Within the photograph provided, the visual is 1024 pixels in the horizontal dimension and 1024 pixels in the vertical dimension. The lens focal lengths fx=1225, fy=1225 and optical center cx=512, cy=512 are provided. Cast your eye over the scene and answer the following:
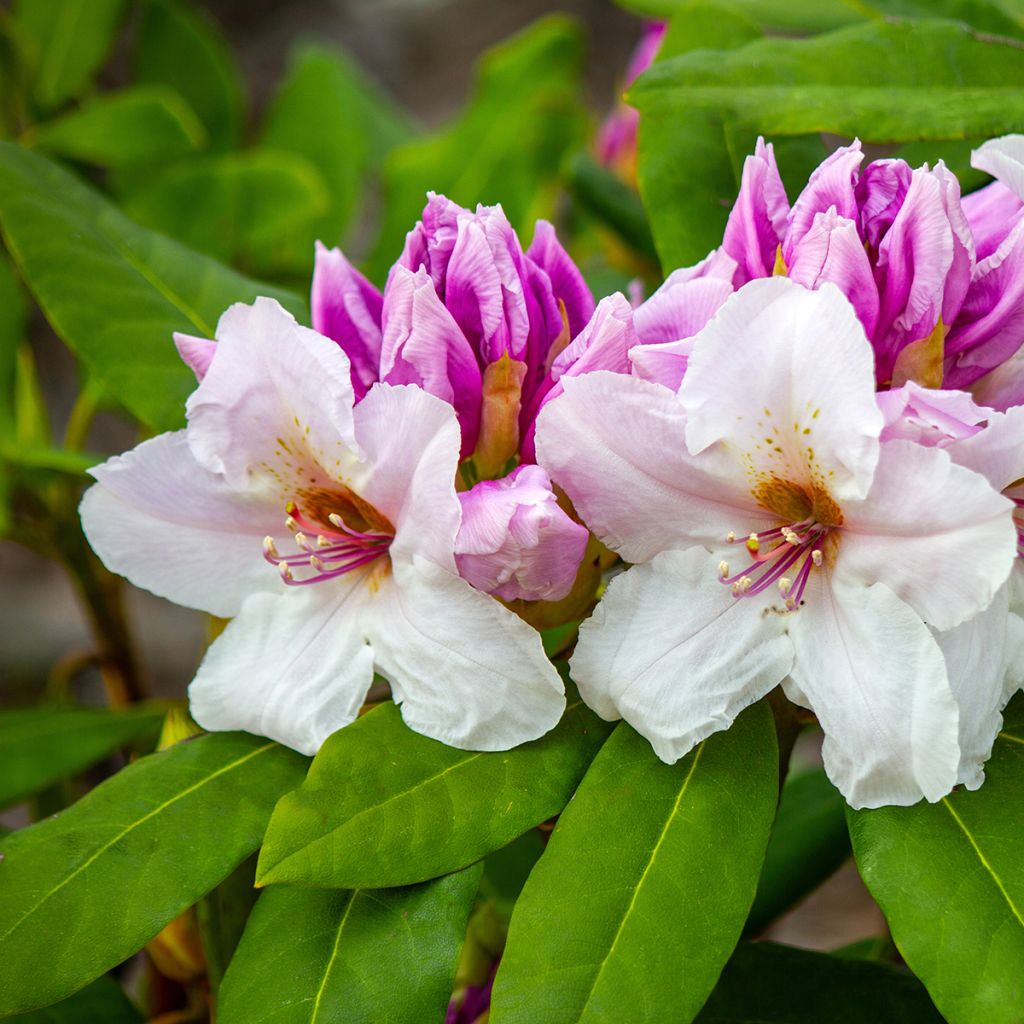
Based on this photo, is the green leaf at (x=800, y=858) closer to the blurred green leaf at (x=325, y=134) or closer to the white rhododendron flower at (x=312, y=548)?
the white rhododendron flower at (x=312, y=548)

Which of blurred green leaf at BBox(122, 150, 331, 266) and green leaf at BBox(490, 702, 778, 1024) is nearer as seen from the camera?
green leaf at BBox(490, 702, 778, 1024)

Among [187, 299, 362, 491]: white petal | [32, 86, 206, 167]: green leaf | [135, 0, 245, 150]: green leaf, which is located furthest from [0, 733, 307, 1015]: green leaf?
[135, 0, 245, 150]: green leaf

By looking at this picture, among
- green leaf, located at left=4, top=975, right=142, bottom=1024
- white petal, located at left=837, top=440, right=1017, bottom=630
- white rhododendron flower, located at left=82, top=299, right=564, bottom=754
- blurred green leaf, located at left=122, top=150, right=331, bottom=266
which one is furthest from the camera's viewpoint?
blurred green leaf, located at left=122, top=150, right=331, bottom=266

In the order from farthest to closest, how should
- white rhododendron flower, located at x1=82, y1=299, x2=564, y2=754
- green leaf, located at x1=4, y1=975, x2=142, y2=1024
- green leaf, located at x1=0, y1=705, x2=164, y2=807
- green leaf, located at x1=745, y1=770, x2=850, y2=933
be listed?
green leaf, located at x1=0, y1=705, x2=164, y2=807 < green leaf, located at x1=745, y1=770, x2=850, y2=933 < green leaf, located at x1=4, y1=975, x2=142, y2=1024 < white rhododendron flower, located at x1=82, y1=299, x2=564, y2=754

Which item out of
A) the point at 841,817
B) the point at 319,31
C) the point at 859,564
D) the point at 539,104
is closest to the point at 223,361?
the point at 859,564

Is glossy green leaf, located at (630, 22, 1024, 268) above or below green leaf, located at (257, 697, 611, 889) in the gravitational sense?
above

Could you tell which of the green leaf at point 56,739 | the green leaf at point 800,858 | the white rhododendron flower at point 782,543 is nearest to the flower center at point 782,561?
the white rhododendron flower at point 782,543

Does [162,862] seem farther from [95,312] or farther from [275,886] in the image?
[95,312]

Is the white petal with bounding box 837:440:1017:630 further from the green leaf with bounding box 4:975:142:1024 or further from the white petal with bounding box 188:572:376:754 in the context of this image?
the green leaf with bounding box 4:975:142:1024
